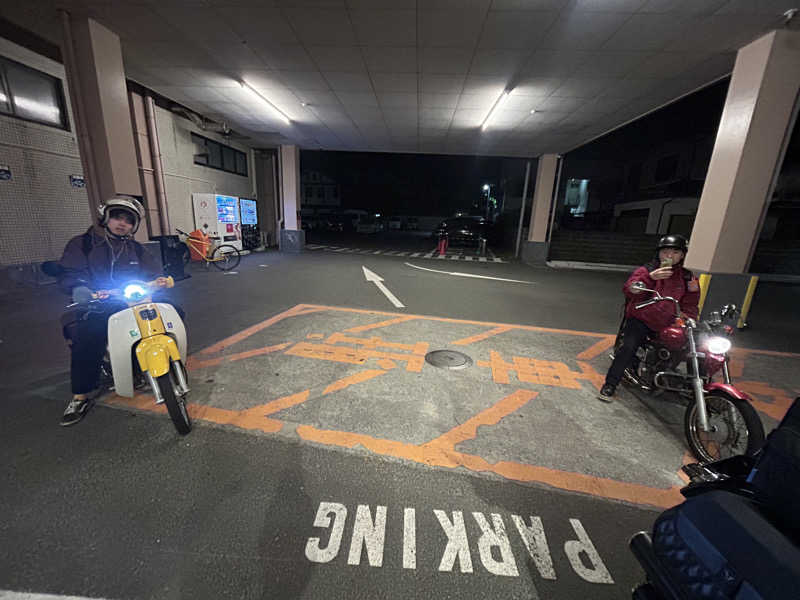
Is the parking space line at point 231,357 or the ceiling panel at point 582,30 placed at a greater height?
the ceiling panel at point 582,30

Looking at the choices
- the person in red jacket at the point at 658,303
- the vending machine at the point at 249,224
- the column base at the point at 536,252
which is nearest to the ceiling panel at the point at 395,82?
the person in red jacket at the point at 658,303

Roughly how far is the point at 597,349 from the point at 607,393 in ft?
4.92

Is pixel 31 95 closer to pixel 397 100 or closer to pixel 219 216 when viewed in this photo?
pixel 219 216

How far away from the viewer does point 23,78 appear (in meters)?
6.23

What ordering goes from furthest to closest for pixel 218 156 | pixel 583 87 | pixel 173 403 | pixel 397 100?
1. pixel 218 156
2. pixel 397 100
3. pixel 583 87
4. pixel 173 403

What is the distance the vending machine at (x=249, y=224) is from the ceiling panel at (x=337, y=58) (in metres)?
8.42

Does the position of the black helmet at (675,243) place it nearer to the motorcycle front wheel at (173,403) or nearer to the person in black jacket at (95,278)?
the motorcycle front wheel at (173,403)

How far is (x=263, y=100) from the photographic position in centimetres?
836

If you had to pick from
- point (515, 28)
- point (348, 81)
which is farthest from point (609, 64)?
point (348, 81)

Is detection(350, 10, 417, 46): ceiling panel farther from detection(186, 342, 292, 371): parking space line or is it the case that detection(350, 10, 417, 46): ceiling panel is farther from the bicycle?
the bicycle

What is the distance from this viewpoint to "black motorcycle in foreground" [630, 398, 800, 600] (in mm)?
902

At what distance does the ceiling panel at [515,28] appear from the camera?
4.48m

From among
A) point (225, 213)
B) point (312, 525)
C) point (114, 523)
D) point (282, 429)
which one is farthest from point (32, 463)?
point (225, 213)

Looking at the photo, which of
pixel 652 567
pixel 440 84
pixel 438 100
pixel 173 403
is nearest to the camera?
pixel 652 567
